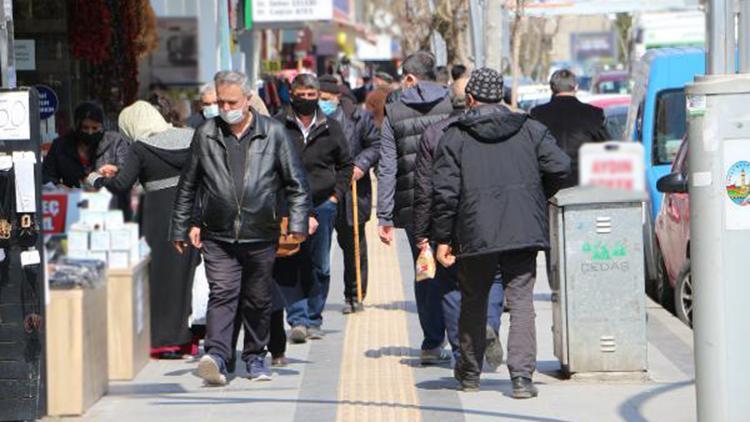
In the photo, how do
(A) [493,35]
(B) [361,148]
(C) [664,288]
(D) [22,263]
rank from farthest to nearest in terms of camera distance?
(A) [493,35] → (C) [664,288] → (B) [361,148] → (D) [22,263]

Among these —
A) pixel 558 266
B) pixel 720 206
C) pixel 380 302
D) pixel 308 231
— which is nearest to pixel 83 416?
pixel 308 231

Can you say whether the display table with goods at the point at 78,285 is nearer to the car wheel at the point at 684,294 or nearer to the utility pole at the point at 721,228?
the utility pole at the point at 721,228

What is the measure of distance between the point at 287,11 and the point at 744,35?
75.4 ft

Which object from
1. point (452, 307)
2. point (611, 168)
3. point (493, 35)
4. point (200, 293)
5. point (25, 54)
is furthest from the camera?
point (493, 35)

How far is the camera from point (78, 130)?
11.7 metres

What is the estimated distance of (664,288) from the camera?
1423 cm

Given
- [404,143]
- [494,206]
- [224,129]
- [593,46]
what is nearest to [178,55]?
[404,143]

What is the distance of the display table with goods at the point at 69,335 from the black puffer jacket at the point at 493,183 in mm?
1882

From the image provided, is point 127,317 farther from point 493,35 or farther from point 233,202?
point 493,35

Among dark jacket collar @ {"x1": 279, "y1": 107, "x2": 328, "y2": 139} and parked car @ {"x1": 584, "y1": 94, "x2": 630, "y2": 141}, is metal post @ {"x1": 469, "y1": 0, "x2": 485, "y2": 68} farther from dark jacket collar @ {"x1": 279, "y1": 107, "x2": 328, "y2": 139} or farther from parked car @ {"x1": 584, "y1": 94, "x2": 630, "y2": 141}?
dark jacket collar @ {"x1": 279, "y1": 107, "x2": 328, "y2": 139}

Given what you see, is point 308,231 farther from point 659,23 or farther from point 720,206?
point 659,23

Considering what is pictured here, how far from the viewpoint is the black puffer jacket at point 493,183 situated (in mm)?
9039

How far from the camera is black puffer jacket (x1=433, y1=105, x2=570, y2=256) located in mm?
9039

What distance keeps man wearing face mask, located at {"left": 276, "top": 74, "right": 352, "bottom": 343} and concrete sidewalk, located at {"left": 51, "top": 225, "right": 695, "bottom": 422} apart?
0.77ft
